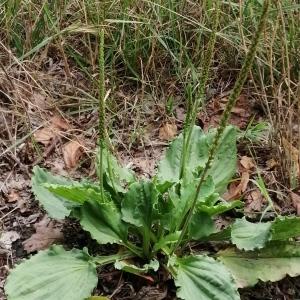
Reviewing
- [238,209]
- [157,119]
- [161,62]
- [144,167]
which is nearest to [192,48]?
[161,62]

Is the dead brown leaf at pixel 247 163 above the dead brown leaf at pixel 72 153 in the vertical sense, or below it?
above

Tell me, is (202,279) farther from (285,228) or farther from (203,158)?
(203,158)

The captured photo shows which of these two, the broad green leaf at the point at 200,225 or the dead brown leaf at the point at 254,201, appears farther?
the dead brown leaf at the point at 254,201

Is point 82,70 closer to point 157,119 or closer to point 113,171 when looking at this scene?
point 157,119

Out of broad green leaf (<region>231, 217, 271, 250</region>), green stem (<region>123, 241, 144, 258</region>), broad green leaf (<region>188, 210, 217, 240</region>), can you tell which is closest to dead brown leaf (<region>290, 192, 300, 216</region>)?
broad green leaf (<region>231, 217, 271, 250</region>)

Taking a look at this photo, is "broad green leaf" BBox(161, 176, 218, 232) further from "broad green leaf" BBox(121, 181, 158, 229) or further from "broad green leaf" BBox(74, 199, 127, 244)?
"broad green leaf" BBox(74, 199, 127, 244)

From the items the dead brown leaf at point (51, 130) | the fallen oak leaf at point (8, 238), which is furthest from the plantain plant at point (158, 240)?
the dead brown leaf at point (51, 130)

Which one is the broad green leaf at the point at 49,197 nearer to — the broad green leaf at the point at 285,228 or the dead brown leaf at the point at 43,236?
the dead brown leaf at the point at 43,236

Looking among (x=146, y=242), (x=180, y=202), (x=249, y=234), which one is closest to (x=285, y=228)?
(x=249, y=234)
